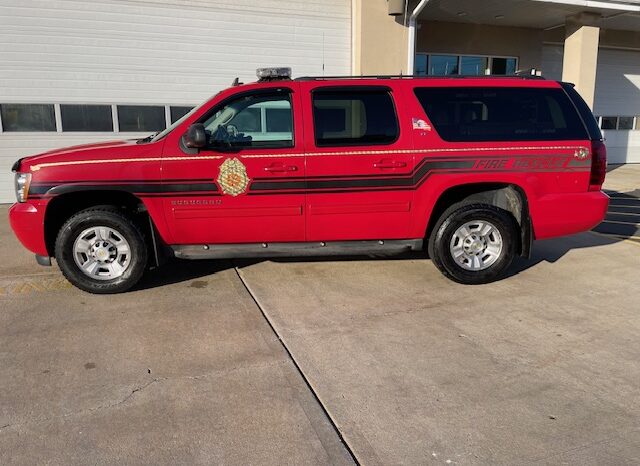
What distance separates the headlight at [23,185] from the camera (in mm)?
4469

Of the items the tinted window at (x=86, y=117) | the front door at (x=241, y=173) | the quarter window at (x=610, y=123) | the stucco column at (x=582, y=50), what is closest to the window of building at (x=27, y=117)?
the tinted window at (x=86, y=117)

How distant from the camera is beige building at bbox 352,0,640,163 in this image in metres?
10.8

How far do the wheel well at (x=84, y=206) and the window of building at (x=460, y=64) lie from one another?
1019 cm

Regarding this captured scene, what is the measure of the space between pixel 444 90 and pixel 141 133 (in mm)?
7518

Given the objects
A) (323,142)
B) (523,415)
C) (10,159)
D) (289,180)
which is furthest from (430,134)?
(10,159)

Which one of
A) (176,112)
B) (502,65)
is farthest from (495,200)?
(502,65)

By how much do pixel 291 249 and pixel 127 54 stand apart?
7288 mm

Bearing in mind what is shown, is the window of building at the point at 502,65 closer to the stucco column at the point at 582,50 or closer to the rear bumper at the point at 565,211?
the stucco column at the point at 582,50

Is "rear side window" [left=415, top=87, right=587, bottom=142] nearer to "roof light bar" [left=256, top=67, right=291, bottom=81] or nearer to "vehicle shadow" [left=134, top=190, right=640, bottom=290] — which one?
"roof light bar" [left=256, top=67, right=291, bottom=81]

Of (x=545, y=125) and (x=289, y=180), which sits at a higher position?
(x=545, y=125)

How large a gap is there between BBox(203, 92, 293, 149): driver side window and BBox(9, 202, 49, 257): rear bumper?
1687 mm

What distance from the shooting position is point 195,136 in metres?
4.30

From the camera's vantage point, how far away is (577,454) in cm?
246

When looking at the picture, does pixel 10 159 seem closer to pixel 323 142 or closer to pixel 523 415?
pixel 323 142
